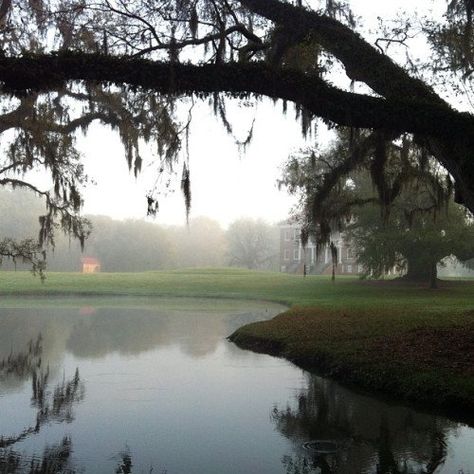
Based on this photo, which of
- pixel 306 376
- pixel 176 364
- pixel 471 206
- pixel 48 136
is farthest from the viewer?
pixel 48 136

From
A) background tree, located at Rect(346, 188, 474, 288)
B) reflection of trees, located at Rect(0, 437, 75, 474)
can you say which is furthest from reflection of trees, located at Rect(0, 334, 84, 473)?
background tree, located at Rect(346, 188, 474, 288)

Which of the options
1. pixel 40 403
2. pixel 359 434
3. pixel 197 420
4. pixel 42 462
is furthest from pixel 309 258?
pixel 42 462

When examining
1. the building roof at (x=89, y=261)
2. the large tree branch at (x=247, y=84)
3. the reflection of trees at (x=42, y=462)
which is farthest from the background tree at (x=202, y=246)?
the reflection of trees at (x=42, y=462)

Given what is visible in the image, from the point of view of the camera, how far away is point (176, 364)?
1126 cm

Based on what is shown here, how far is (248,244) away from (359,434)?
80754mm

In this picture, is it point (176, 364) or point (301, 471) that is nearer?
point (301, 471)

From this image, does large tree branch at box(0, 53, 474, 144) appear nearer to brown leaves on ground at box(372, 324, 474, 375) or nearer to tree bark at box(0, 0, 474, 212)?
tree bark at box(0, 0, 474, 212)

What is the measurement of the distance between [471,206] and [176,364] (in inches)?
236

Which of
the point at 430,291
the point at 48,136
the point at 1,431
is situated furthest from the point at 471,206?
the point at 430,291

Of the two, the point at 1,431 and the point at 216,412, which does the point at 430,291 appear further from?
the point at 1,431

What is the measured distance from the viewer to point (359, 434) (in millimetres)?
6629

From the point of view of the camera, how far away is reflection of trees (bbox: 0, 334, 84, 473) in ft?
17.9

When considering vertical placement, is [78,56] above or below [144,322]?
above

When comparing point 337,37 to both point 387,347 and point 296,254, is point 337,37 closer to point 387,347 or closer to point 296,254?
point 387,347
